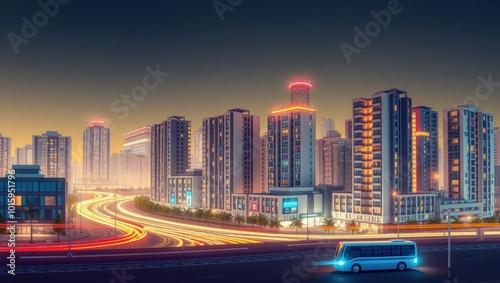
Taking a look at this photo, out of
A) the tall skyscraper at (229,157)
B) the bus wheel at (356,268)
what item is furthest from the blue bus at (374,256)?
the tall skyscraper at (229,157)

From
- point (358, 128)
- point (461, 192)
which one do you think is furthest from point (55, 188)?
point (461, 192)

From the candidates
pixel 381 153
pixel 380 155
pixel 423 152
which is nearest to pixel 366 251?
pixel 381 153

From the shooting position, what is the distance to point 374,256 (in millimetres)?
34781

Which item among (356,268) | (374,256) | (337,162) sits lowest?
(356,268)

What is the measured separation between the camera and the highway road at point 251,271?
32.3 m

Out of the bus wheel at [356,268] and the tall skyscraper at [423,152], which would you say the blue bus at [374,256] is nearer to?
the bus wheel at [356,268]

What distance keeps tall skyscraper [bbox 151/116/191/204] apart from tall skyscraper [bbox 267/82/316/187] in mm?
49454

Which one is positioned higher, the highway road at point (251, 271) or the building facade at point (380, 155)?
the building facade at point (380, 155)

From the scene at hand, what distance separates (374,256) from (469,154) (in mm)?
90384

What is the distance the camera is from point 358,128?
3708 inches

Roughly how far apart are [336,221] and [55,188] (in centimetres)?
6059

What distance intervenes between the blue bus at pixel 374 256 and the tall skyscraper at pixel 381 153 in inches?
2151

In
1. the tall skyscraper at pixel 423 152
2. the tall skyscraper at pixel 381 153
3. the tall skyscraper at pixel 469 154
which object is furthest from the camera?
the tall skyscraper at pixel 423 152

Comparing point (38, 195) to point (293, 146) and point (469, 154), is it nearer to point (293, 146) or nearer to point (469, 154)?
point (293, 146)
